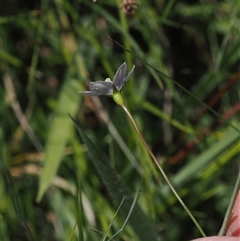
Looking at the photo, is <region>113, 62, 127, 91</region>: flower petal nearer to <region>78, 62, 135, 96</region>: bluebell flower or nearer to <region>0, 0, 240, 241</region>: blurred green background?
<region>78, 62, 135, 96</region>: bluebell flower

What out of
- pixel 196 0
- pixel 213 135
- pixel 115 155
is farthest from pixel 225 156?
pixel 196 0

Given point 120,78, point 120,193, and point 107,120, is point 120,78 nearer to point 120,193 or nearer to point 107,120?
point 120,193

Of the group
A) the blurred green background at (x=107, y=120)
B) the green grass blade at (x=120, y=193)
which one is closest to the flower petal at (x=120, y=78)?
the green grass blade at (x=120, y=193)

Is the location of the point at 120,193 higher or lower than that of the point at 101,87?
lower

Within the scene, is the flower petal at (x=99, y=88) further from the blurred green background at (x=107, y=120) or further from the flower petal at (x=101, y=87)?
the blurred green background at (x=107, y=120)

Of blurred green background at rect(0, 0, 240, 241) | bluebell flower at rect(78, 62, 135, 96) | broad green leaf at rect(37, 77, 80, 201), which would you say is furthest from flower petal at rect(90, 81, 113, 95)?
broad green leaf at rect(37, 77, 80, 201)

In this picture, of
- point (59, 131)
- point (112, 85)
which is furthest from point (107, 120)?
point (112, 85)

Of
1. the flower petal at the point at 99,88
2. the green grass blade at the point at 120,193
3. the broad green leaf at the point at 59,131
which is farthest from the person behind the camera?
the broad green leaf at the point at 59,131
